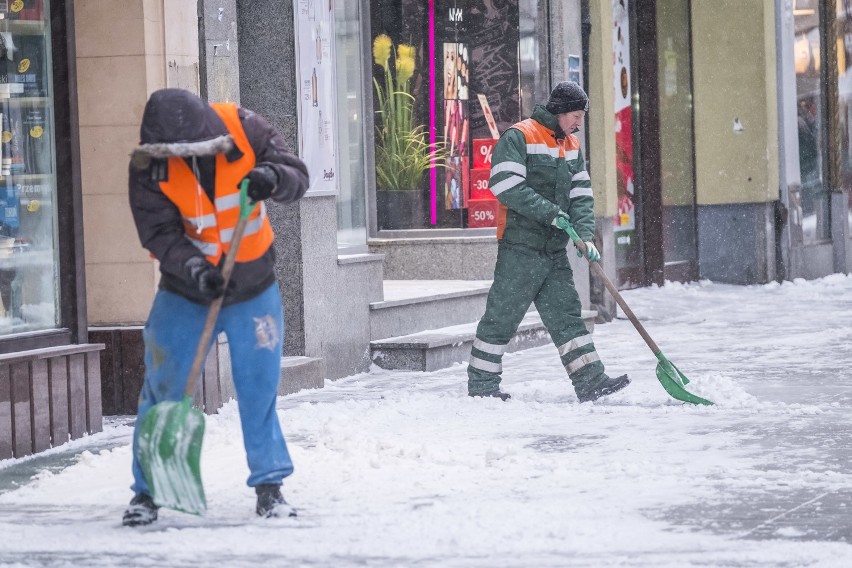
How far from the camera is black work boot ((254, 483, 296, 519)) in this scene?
5625 millimetres

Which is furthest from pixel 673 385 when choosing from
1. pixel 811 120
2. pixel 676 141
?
pixel 811 120

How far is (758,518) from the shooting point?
551cm

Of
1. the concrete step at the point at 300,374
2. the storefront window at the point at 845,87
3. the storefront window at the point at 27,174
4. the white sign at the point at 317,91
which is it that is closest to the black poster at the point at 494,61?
the white sign at the point at 317,91

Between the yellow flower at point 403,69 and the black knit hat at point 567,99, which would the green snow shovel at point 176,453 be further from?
the yellow flower at point 403,69

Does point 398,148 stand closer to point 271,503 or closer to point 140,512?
point 271,503

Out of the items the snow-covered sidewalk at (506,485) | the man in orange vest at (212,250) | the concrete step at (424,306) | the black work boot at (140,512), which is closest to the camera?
the snow-covered sidewalk at (506,485)

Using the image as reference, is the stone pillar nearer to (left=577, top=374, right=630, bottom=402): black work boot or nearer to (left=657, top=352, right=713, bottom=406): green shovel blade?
(left=577, top=374, right=630, bottom=402): black work boot

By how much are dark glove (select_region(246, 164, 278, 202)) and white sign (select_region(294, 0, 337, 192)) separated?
4487mm

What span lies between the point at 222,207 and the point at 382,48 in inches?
325

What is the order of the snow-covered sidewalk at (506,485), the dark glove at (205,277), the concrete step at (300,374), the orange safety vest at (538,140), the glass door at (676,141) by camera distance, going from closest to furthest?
1. the snow-covered sidewalk at (506,485)
2. the dark glove at (205,277)
3. the orange safety vest at (538,140)
4. the concrete step at (300,374)
5. the glass door at (676,141)

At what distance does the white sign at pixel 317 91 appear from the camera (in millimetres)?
9977

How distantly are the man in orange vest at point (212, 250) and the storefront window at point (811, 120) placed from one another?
49.8 ft

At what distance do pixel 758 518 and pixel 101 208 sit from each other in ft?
15.4

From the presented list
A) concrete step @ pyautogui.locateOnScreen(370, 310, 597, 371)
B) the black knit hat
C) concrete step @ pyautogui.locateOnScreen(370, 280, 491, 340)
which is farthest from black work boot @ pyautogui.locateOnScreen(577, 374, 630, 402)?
concrete step @ pyautogui.locateOnScreen(370, 280, 491, 340)
